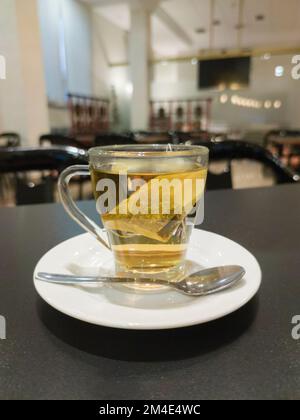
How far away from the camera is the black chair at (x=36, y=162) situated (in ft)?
2.55

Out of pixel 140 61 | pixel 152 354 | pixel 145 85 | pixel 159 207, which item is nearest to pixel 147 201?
pixel 159 207

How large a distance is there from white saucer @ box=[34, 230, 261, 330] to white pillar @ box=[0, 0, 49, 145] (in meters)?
2.16

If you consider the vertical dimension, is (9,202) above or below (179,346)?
below

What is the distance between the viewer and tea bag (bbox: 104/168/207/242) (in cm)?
27

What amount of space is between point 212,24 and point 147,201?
564 cm

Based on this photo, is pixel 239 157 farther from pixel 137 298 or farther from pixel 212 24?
pixel 212 24

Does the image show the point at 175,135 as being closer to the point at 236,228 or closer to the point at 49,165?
the point at 49,165

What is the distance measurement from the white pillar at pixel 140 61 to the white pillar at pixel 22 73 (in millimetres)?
2030

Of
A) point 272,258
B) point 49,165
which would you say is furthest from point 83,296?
point 49,165

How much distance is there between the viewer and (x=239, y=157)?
90 cm

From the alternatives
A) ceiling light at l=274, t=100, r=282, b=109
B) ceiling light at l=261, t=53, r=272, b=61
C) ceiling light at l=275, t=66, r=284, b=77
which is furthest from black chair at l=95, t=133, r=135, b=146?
ceiling light at l=274, t=100, r=282, b=109

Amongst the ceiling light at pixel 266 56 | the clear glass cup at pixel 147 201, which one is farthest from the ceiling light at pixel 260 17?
the clear glass cup at pixel 147 201
